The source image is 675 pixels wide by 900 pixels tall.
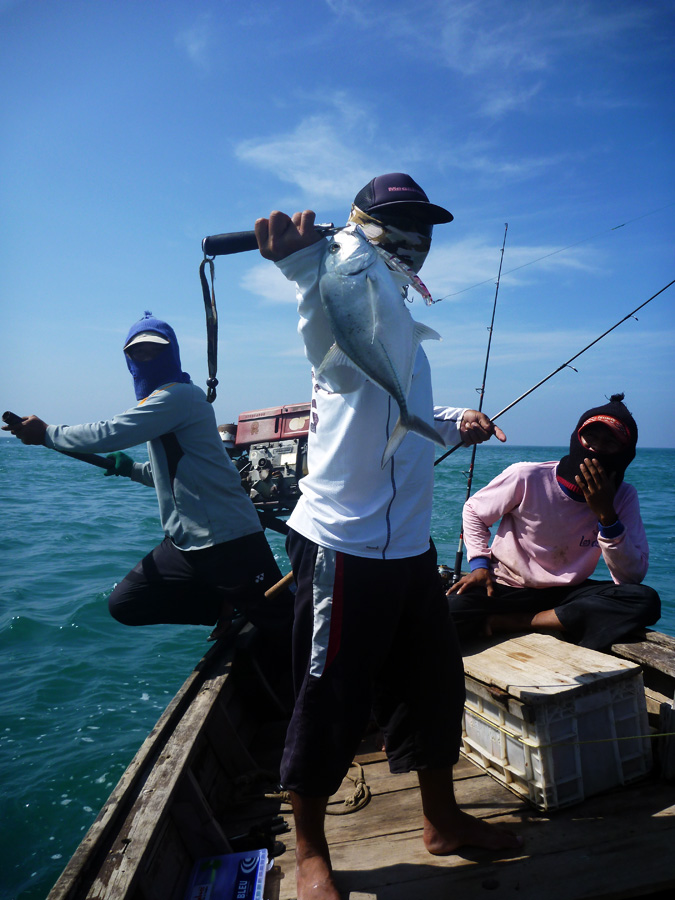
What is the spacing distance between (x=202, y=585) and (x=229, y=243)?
2.40 metres

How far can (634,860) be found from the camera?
6.44 ft

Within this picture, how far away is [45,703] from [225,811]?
4109 mm

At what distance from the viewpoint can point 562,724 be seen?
7.57ft

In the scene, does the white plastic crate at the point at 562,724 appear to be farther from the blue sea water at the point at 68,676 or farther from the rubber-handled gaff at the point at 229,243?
the blue sea water at the point at 68,676

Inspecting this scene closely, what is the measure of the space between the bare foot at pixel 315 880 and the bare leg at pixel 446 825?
414 millimetres

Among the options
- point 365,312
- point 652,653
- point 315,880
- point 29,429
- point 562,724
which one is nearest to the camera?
point 365,312

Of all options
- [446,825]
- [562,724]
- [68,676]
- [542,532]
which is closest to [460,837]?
[446,825]

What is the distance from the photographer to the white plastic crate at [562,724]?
7.50ft

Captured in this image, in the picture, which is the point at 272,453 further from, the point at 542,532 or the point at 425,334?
the point at 425,334

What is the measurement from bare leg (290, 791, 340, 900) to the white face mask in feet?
5.68

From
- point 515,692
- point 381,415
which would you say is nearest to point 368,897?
point 515,692

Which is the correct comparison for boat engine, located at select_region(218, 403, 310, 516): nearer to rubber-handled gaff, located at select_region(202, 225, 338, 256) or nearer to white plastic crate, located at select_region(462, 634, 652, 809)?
white plastic crate, located at select_region(462, 634, 652, 809)

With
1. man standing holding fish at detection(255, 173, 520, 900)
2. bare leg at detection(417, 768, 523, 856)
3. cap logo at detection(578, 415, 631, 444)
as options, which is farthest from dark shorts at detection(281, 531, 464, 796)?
cap logo at detection(578, 415, 631, 444)

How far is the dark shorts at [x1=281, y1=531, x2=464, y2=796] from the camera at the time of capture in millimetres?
1752
